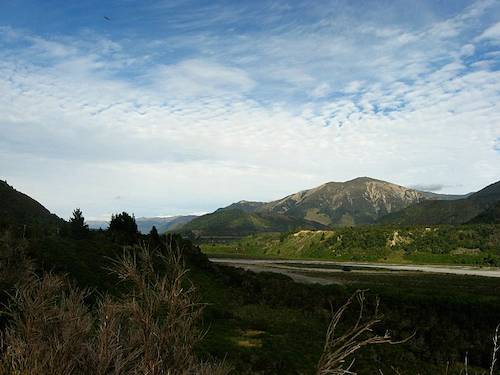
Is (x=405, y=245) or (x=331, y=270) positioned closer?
(x=331, y=270)

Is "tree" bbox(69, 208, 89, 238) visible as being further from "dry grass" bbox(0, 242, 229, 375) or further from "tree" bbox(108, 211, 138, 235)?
"dry grass" bbox(0, 242, 229, 375)

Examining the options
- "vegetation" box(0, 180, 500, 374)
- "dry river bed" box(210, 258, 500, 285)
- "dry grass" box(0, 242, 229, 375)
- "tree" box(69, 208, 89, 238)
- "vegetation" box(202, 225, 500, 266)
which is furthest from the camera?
"vegetation" box(202, 225, 500, 266)

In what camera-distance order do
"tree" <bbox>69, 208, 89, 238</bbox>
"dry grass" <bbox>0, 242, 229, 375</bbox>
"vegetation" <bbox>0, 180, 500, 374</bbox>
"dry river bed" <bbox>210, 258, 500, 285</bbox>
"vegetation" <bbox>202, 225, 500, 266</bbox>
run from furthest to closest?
"vegetation" <bbox>202, 225, 500, 266</bbox>
"dry river bed" <bbox>210, 258, 500, 285</bbox>
"tree" <bbox>69, 208, 89, 238</bbox>
"vegetation" <bbox>0, 180, 500, 374</bbox>
"dry grass" <bbox>0, 242, 229, 375</bbox>

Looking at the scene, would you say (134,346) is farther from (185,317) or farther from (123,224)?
(123,224)

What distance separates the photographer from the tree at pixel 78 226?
4106cm

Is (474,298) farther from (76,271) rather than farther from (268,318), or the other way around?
(76,271)

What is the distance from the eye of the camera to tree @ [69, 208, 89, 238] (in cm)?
4106

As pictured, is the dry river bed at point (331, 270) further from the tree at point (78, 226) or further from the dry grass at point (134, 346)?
the dry grass at point (134, 346)

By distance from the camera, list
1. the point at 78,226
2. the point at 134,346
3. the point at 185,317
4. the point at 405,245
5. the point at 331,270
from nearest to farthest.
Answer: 1. the point at 134,346
2. the point at 185,317
3. the point at 78,226
4. the point at 331,270
5. the point at 405,245

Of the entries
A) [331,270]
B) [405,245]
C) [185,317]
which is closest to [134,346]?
[185,317]

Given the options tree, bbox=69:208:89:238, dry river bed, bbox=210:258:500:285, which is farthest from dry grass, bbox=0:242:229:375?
dry river bed, bbox=210:258:500:285

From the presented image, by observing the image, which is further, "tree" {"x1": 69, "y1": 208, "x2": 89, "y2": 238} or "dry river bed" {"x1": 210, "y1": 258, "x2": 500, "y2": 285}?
"dry river bed" {"x1": 210, "y1": 258, "x2": 500, "y2": 285}

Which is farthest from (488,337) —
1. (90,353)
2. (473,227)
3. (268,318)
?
(473,227)

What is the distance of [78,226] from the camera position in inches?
→ 1649
